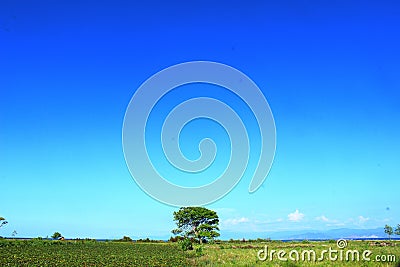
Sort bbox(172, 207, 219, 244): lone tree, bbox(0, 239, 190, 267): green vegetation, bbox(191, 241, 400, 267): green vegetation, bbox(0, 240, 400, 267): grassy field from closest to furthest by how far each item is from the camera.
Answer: bbox(191, 241, 400, 267): green vegetation < bbox(0, 240, 400, 267): grassy field < bbox(0, 239, 190, 267): green vegetation < bbox(172, 207, 219, 244): lone tree

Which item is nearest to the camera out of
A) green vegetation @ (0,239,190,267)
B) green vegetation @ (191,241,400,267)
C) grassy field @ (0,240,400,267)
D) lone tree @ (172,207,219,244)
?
green vegetation @ (191,241,400,267)

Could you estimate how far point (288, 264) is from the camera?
800 inches

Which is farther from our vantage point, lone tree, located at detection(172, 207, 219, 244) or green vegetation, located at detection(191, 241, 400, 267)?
lone tree, located at detection(172, 207, 219, 244)

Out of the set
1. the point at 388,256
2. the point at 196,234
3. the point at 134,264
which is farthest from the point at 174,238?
the point at 388,256

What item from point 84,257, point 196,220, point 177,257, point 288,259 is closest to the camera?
point 288,259

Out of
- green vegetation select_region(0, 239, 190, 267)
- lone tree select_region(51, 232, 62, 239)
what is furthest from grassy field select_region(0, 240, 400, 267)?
lone tree select_region(51, 232, 62, 239)

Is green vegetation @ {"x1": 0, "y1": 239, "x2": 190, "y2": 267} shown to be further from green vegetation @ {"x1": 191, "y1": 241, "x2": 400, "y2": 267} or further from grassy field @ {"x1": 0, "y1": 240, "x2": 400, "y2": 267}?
green vegetation @ {"x1": 191, "y1": 241, "x2": 400, "y2": 267}

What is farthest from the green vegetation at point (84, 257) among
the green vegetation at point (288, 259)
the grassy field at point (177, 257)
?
→ the green vegetation at point (288, 259)

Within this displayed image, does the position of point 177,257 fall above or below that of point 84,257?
above

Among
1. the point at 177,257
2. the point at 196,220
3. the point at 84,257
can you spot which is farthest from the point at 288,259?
the point at 196,220

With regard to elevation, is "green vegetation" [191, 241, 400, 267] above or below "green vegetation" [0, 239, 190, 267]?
above

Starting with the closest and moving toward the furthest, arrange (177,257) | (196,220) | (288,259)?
1. (288,259)
2. (177,257)
3. (196,220)

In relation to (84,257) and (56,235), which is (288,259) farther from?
(56,235)

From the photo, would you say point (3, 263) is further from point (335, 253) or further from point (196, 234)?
point (196, 234)
